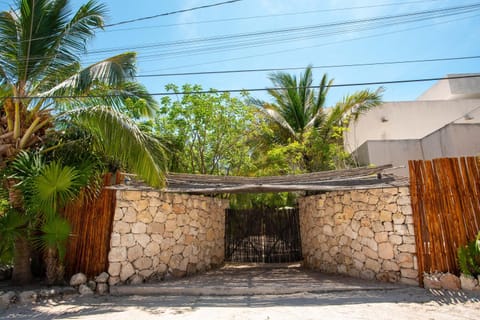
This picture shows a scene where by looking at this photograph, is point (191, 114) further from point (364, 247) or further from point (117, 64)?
point (364, 247)

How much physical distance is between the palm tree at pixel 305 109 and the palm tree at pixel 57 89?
7039 millimetres

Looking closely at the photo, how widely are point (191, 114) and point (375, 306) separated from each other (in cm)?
803

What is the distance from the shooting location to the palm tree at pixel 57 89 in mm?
5836

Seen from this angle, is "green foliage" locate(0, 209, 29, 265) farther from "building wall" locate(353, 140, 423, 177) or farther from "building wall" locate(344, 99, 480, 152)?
"building wall" locate(344, 99, 480, 152)

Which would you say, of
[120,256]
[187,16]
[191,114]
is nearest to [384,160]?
[191,114]

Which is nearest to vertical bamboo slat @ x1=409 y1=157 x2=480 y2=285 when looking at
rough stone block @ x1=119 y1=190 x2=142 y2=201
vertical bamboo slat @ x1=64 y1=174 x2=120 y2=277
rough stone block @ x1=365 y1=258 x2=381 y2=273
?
rough stone block @ x1=365 y1=258 x2=381 y2=273

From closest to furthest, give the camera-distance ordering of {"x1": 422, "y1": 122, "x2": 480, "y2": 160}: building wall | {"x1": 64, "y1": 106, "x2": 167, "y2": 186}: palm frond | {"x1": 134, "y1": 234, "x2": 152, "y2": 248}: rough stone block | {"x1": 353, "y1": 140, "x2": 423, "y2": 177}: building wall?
1. {"x1": 64, "y1": 106, "x2": 167, "y2": 186}: palm frond
2. {"x1": 134, "y1": 234, "x2": 152, "y2": 248}: rough stone block
3. {"x1": 422, "y1": 122, "x2": 480, "y2": 160}: building wall
4. {"x1": 353, "y1": 140, "x2": 423, "y2": 177}: building wall

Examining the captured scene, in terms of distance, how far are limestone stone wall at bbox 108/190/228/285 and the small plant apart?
5935mm

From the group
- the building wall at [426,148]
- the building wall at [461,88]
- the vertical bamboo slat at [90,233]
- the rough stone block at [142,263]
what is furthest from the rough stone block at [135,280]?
the building wall at [461,88]

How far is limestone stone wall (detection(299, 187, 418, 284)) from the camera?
6301 mm

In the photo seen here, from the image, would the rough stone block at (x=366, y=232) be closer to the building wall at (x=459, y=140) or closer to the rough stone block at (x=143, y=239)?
the rough stone block at (x=143, y=239)

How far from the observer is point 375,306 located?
492 cm

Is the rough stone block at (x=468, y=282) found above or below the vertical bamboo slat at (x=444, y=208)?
below

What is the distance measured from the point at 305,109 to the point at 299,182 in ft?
20.9
